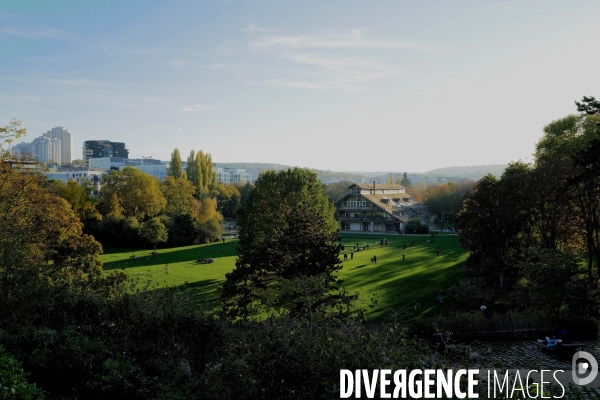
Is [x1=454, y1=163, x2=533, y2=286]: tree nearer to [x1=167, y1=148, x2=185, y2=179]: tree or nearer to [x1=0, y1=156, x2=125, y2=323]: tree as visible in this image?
[x1=0, y1=156, x2=125, y2=323]: tree

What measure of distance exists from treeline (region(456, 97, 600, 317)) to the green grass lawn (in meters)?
4.39

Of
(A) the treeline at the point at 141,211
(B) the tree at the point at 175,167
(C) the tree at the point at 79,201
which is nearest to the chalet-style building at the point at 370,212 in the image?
(A) the treeline at the point at 141,211

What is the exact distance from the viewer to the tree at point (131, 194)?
63.6 meters

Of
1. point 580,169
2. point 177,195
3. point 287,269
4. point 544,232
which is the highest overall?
point 580,169

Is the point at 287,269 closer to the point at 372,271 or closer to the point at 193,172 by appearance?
the point at 372,271

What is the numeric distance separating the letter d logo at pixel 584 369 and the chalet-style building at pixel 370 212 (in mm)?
61088

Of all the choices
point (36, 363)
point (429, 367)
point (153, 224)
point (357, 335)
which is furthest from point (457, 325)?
point (153, 224)

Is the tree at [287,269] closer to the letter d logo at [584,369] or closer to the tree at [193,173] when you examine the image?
the letter d logo at [584,369]

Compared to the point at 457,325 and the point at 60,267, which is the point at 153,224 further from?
the point at 457,325

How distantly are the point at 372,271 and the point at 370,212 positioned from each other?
4445cm

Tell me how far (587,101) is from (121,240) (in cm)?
5634

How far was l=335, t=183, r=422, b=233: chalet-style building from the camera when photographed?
80.7 meters

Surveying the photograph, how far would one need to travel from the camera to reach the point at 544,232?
2612 cm

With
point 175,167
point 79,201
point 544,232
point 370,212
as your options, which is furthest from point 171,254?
point 370,212
